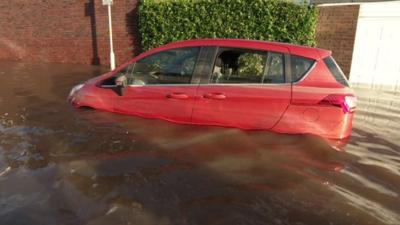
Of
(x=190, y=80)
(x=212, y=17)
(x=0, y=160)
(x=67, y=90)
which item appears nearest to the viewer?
(x=0, y=160)

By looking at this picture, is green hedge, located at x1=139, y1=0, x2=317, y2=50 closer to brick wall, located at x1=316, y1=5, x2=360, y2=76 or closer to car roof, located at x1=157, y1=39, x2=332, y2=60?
brick wall, located at x1=316, y1=5, x2=360, y2=76

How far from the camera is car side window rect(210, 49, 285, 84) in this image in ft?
17.1

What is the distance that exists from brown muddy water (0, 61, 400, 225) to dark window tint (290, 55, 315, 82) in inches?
32.3

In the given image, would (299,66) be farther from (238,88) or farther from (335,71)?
(238,88)

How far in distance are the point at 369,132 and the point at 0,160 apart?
541cm

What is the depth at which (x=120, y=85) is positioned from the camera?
5.92 m

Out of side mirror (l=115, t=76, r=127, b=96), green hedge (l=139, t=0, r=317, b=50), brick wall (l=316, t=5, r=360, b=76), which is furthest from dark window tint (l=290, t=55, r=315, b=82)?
brick wall (l=316, t=5, r=360, b=76)

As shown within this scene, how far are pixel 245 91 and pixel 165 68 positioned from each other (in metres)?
1.33

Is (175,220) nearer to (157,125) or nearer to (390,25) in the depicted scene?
(157,125)

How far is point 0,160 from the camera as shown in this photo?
15.3 ft

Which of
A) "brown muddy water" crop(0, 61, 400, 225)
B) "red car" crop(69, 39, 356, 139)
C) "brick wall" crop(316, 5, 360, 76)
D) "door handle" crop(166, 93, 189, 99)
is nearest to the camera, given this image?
"brown muddy water" crop(0, 61, 400, 225)

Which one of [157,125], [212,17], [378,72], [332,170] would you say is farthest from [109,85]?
[378,72]

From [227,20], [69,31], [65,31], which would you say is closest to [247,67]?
[227,20]

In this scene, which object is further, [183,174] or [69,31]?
[69,31]
